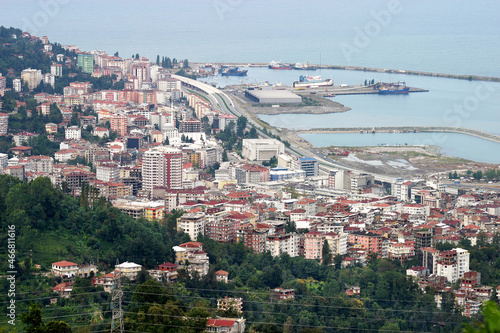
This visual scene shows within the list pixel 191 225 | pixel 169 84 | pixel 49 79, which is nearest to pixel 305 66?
pixel 169 84

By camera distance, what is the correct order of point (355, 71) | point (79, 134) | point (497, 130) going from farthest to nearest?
point (355, 71)
point (497, 130)
point (79, 134)

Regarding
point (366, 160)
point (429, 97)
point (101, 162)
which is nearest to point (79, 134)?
point (101, 162)

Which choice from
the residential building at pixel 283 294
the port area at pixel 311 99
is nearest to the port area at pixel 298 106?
the port area at pixel 311 99

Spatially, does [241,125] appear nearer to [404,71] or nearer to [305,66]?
[404,71]

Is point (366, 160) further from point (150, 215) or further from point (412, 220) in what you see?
point (150, 215)

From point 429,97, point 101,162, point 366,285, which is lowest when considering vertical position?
point 366,285
